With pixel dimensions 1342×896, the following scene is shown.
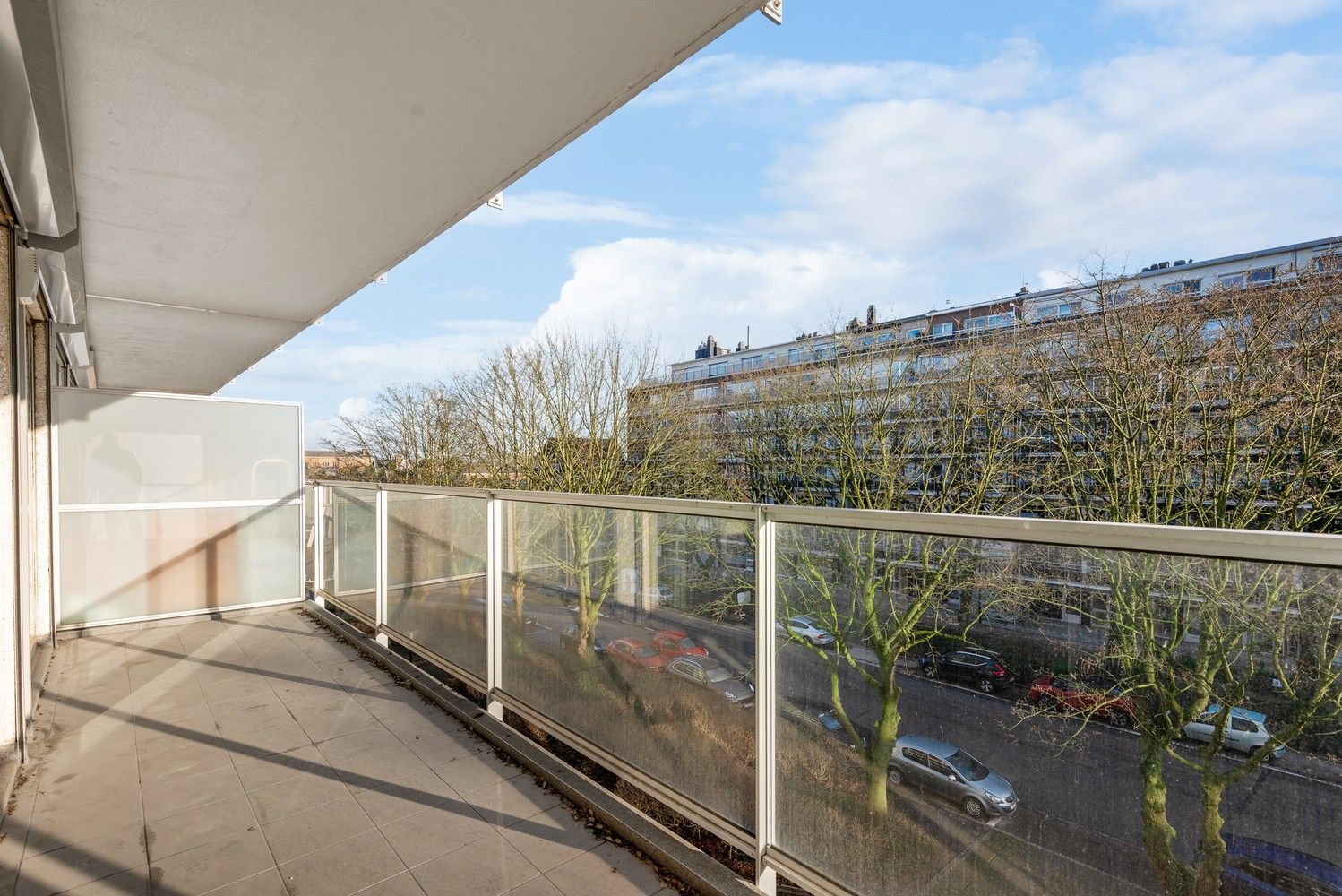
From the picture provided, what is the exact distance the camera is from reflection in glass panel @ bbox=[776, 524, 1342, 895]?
48.2 inches

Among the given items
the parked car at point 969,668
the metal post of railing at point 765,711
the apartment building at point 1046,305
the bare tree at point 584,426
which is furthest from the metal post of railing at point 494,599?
the apartment building at point 1046,305

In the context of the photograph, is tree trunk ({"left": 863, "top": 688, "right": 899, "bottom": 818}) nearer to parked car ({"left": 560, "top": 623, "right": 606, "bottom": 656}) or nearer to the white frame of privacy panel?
parked car ({"left": 560, "top": 623, "right": 606, "bottom": 656})

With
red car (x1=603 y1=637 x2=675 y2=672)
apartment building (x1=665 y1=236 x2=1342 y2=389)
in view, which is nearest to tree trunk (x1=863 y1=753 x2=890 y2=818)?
red car (x1=603 y1=637 x2=675 y2=672)

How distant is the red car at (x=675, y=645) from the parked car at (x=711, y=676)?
0.01 meters

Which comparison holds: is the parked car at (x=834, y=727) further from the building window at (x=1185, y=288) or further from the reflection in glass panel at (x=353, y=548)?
the building window at (x=1185, y=288)

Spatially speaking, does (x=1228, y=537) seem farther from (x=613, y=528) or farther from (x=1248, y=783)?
(x=613, y=528)

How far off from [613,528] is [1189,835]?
210cm

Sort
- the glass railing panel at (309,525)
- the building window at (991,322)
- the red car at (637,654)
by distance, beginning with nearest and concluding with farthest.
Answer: the red car at (637,654) < the glass railing panel at (309,525) < the building window at (991,322)

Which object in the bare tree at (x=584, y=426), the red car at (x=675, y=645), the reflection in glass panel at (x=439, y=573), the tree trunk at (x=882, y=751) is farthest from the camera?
the bare tree at (x=584, y=426)

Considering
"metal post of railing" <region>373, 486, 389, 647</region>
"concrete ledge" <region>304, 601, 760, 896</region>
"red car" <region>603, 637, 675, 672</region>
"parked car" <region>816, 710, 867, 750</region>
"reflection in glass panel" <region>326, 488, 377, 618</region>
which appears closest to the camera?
"parked car" <region>816, 710, 867, 750</region>

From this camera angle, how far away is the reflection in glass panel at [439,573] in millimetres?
3930

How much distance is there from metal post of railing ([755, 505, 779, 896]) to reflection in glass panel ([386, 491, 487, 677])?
2111 millimetres

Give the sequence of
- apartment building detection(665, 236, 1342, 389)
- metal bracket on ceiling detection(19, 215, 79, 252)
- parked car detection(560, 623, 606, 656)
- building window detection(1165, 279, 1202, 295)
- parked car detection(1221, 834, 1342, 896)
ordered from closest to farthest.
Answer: parked car detection(1221, 834, 1342, 896), parked car detection(560, 623, 606, 656), metal bracket on ceiling detection(19, 215, 79, 252), apartment building detection(665, 236, 1342, 389), building window detection(1165, 279, 1202, 295)

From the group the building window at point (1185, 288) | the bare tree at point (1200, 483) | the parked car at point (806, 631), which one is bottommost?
the parked car at point (806, 631)
